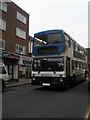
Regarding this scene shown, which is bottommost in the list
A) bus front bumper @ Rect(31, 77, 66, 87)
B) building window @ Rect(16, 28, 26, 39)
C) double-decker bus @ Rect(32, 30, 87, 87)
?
bus front bumper @ Rect(31, 77, 66, 87)

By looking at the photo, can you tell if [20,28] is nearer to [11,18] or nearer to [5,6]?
[11,18]

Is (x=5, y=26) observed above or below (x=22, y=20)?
below

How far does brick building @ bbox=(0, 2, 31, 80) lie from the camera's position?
70.2 ft

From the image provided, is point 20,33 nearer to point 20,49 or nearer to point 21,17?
point 20,49

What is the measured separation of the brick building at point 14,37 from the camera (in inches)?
843

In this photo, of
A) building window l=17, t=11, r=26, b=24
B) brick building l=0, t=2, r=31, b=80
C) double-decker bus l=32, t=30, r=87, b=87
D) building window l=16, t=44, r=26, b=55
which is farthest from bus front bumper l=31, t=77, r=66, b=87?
building window l=17, t=11, r=26, b=24

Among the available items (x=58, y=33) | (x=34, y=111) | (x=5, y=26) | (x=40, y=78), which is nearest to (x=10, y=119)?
(x=34, y=111)

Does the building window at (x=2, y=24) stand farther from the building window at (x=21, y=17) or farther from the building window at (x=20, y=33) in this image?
the building window at (x=21, y=17)

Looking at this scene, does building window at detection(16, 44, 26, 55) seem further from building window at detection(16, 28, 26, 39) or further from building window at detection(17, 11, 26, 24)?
building window at detection(17, 11, 26, 24)

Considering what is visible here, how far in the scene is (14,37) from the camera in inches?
940

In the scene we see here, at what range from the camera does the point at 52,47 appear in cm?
1246

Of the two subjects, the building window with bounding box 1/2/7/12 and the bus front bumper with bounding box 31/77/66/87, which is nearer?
the bus front bumper with bounding box 31/77/66/87

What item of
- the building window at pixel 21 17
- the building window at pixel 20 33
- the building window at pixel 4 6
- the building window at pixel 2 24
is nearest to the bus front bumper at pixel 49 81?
the building window at pixel 2 24

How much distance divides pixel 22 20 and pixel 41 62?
15.3 m
